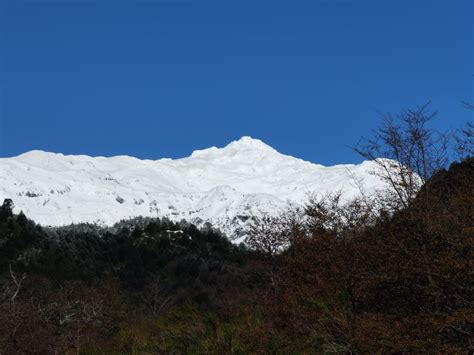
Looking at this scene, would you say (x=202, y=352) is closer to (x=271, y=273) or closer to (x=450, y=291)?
(x=450, y=291)

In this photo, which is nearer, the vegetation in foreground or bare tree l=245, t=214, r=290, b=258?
the vegetation in foreground

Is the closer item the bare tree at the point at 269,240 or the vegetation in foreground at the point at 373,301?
the vegetation in foreground at the point at 373,301

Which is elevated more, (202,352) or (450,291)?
(450,291)

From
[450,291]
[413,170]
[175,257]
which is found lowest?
[450,291]

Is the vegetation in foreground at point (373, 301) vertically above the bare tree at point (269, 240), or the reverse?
the bare tree at point (269, 240)

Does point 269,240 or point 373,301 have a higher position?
point 269,240

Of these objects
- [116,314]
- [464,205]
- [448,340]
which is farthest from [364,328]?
[116,314]

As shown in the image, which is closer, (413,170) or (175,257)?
(413,170)

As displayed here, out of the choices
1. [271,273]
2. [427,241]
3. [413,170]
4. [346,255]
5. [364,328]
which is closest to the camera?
[364,328]

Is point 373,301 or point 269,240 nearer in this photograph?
point 373,301

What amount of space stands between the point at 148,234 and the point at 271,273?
461 feet

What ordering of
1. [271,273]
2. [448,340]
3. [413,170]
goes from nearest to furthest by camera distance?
1. [448,340]
2. [413,170]
3. [271,273]

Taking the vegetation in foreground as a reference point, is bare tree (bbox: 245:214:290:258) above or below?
above

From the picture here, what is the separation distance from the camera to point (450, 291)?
1370 centimetres
